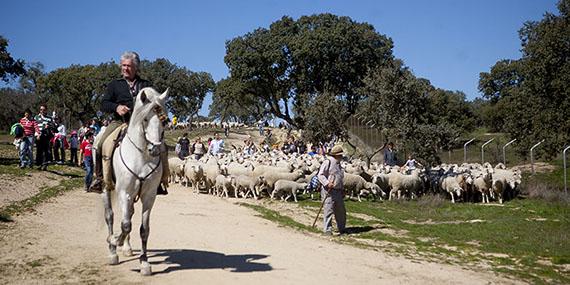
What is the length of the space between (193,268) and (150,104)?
2.43m

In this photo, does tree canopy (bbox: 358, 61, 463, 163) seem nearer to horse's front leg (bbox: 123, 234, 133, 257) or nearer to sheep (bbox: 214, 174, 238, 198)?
sheep (bbox: 214, 174, 238, 198)

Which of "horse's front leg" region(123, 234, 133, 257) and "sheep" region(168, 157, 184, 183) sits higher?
"sheep" region(168, 157, 184, 183)

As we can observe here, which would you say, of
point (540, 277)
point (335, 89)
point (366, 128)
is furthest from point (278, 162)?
point (335, 89)

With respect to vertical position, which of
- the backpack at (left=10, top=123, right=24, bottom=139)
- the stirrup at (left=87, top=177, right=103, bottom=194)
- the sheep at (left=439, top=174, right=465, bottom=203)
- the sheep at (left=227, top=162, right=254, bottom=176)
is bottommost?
the stirrup at (left=87, top=177, right=103, bottom=194)

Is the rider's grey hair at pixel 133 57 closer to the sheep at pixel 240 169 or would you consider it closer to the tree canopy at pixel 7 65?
the sheep at pixel 240 169

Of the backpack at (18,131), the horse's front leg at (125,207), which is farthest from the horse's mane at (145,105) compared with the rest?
the backpack at (18,131)

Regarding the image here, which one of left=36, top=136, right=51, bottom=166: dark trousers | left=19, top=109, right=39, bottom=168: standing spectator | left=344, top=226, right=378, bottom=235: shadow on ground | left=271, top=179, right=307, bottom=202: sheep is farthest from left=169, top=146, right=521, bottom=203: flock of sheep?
left=19, top=109, right=39, bottom=168: standing spectator

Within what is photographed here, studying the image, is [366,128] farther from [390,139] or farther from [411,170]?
[411,170]

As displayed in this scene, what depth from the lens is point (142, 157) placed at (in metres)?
7.27

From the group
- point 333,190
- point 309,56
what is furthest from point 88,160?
point 309,56

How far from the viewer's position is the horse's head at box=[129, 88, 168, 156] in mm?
7113

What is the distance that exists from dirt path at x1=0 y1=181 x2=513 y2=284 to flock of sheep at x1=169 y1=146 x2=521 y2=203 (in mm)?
7219

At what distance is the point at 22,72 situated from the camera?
31125 mm

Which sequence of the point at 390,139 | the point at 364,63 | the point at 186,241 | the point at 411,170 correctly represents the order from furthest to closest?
the point at 364,63
the point at 390,139
the point at 411,170
the point at 186,241
